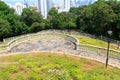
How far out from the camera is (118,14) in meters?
30.1

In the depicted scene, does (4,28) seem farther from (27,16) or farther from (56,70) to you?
(56,70)

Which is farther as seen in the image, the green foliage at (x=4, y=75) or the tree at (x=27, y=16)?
the tree at (x=27, y=16)

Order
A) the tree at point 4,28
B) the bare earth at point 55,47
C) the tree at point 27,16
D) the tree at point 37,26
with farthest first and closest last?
the tree at point 27,16 < the tree at point 37,26 < the tree at point 4,28 < the bare earth at point 55,47

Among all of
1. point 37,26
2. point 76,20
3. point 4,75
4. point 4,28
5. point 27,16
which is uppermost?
point 27,16

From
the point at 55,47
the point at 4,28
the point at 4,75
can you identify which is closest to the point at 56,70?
the point at 4,75

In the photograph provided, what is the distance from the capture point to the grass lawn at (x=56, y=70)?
44.4ft

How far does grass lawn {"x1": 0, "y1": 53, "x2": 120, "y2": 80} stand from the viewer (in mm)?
13536

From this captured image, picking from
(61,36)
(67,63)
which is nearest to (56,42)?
(61,36)

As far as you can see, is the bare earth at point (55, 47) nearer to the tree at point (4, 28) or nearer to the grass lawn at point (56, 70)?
the grass lawn at point (56, 70)

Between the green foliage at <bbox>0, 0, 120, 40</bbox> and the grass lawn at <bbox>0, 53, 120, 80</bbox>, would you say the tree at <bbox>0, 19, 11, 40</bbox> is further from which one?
the grass lawn at <bbox>0, 53, 120, 80</bbox>

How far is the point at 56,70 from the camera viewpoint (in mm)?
14023

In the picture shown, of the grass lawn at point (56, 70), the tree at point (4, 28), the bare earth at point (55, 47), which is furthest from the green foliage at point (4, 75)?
the tree at point (4, 28)

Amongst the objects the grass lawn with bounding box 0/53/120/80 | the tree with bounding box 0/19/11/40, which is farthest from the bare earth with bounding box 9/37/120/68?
the tree with bounding box 0/19/11/40

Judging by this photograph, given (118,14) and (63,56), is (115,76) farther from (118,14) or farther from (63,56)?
(118,14)
